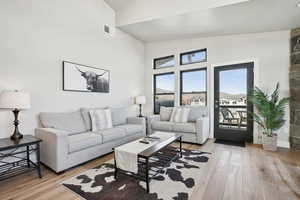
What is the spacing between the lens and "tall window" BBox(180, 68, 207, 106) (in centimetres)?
454

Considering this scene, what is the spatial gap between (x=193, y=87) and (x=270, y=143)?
7.70ft

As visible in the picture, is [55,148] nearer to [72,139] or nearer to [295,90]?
[72,139]

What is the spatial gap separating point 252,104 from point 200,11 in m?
2.59

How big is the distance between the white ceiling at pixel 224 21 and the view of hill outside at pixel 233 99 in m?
1.09

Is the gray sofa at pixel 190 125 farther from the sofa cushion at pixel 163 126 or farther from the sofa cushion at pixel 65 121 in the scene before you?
the sofa cushion at pixel 65 121

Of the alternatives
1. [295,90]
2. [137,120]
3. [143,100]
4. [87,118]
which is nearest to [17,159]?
[87,118]

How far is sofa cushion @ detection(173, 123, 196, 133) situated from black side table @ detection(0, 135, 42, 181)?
281 cm

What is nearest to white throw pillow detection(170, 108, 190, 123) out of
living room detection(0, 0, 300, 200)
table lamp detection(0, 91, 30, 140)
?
living room detection(0, 0, 300, 200)

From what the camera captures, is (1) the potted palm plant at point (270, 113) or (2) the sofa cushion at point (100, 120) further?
(1) the potted palm plant at point (270, 113)

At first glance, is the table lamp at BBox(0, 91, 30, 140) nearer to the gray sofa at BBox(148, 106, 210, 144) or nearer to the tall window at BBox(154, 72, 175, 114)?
the gray sofa at BBox(148, 106, 210, 144)

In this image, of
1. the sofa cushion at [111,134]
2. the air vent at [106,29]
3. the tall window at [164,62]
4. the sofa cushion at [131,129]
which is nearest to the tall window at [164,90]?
the tall window at [164,62]

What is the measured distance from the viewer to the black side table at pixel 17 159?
203 centimetres

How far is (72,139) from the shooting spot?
239 cm

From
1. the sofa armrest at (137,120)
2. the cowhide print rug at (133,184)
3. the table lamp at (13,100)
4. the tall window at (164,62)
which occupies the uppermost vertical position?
the tall window at (164,62)
